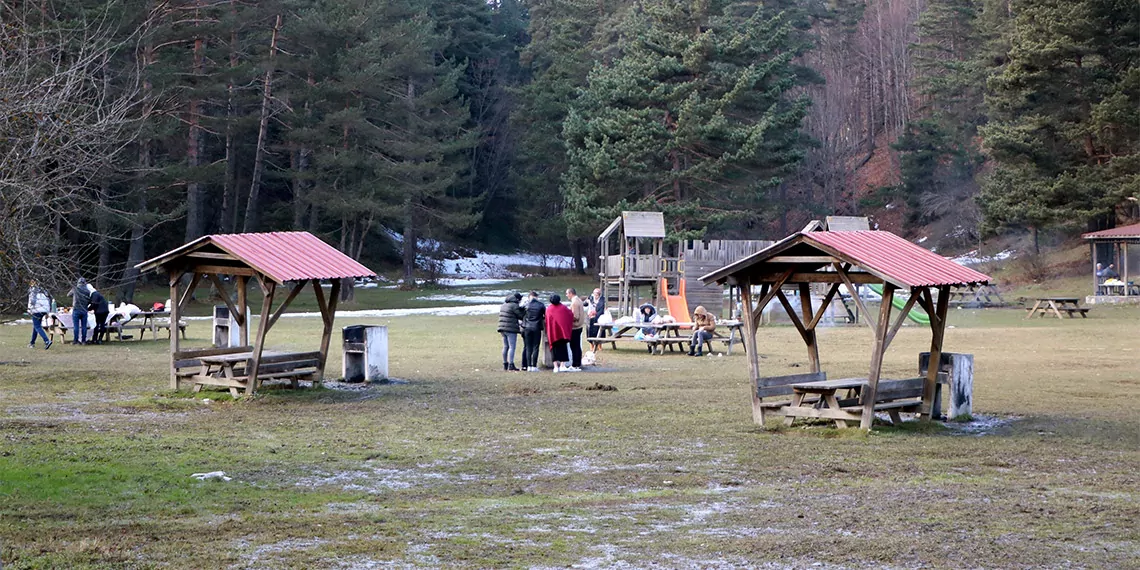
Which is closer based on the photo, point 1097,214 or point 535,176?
point 1097,214

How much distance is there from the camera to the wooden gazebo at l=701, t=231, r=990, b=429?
13.4 metres

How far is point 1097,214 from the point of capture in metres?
Answer: 47.1

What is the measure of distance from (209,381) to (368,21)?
39.0m

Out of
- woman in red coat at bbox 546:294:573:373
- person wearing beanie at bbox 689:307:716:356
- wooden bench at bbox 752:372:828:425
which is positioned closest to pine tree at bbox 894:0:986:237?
person wearing beanie at bbox 689:307:716:356

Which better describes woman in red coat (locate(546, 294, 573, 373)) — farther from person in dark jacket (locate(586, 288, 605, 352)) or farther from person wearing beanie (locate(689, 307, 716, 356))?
person wearing beanie (locate(689, 307, 716, 356))

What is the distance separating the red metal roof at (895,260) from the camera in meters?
13.1

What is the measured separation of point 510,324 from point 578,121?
4093 cm

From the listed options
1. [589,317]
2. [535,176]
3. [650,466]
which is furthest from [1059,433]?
[535,176]

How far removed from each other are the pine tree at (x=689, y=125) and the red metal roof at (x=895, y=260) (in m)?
40.5

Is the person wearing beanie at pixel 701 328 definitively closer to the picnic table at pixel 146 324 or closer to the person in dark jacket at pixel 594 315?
the person in dark jacket at pixel 594 315

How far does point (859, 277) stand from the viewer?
550 inches

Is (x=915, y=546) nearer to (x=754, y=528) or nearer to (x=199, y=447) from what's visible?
(x=754, y=528)

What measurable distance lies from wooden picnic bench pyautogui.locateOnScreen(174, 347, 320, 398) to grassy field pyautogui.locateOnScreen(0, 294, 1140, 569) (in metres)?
0.33

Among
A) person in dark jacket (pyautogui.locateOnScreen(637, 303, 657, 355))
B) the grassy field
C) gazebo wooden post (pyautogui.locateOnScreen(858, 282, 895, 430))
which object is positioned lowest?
the grassy field
